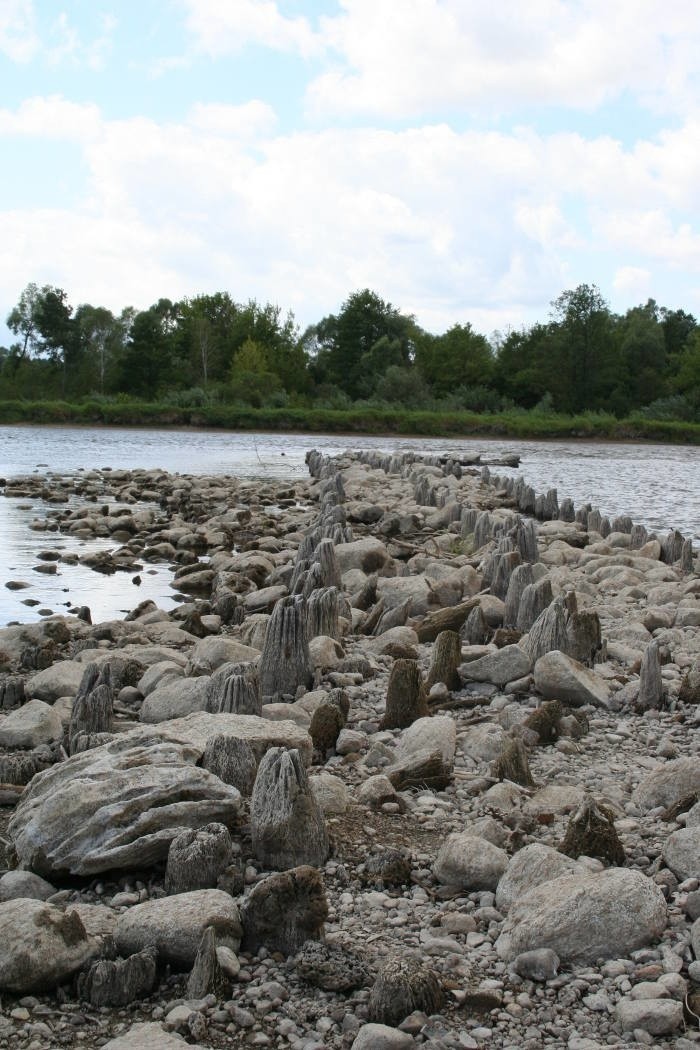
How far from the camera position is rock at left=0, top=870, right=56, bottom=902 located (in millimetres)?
3238

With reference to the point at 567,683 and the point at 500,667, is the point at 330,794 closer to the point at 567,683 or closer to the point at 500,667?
the point at 567,683

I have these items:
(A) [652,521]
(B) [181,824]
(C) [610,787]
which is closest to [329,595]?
(C) [610,787]

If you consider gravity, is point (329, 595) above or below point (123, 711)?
above

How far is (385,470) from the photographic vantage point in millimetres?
24500

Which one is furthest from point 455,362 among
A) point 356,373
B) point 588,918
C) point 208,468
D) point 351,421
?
point 588,918

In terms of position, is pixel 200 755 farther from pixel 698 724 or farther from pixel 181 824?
pixel 698 724

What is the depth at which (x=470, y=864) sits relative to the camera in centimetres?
332

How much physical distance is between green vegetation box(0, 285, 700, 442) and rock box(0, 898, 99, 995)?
151 ft

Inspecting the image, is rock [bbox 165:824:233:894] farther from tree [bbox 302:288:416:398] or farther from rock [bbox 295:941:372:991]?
tree [bbox 302:288:416:398]

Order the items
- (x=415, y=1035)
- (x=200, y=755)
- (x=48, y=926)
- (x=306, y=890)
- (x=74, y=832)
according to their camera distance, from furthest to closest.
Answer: (x=200, y=755) < (x=74, y=832) < (x=306, y=890) < (x=48, y=926) < (x=415, y=1035)

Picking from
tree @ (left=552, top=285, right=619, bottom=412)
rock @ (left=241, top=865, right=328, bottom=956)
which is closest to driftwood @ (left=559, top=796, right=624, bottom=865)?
rock @ (left=241, top=865, right=328, bottom=956)

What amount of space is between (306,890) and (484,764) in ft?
5.05

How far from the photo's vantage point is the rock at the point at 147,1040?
95.7 inches

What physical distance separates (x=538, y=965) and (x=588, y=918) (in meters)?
0.20
